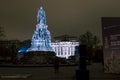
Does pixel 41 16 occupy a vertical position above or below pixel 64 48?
above

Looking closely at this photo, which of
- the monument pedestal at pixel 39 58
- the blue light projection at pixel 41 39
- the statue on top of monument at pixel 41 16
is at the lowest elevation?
the monument pedestal at pixel 39 58

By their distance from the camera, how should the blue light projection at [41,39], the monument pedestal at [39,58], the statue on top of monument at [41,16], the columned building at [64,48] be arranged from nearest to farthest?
1. the monument pedestal at [39,58]
2. the blue light projection at [41,39]
3. the statue on top of monument at [41,16]
4. the columned building at [64,48]

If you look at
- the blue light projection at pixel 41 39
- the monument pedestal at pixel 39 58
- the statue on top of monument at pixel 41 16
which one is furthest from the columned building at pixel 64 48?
the monument pedestal at pixel 39 58

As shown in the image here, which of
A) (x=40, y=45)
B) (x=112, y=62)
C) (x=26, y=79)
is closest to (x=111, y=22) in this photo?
(x=112, y=62)

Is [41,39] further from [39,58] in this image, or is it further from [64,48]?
[64,48]

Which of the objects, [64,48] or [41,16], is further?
[64,48]

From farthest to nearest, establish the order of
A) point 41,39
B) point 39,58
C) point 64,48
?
point 64,48 → point 41,39 → point 39,58

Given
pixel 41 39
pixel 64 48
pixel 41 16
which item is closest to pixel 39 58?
pixel 41 39

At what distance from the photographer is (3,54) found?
122625 millimetres

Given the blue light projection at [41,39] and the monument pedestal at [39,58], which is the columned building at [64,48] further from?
the monument pedestal at [39,58]

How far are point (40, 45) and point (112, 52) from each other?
72.8 meters

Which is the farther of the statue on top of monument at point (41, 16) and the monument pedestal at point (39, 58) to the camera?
the statue on top of monument at point (41, 16)

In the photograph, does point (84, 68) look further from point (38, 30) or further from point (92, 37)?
point (92, 37)

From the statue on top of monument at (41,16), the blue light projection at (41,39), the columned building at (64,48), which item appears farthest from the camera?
the columned building at (64,48)
